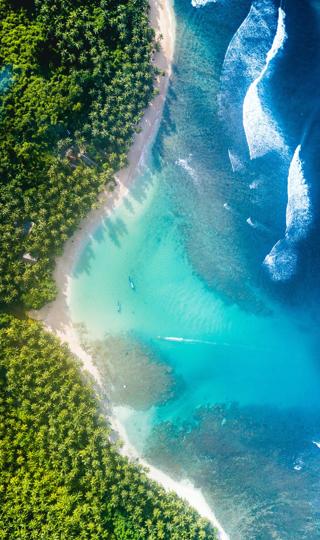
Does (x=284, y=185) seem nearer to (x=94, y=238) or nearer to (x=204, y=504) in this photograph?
(x=94, y=238)

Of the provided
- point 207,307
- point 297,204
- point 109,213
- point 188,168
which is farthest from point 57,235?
point 297,204

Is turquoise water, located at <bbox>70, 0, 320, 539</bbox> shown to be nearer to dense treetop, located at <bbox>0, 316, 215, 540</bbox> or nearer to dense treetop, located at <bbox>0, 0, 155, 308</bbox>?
dense treetop, located at <bbox>0, 0, 155, 308</bbox>

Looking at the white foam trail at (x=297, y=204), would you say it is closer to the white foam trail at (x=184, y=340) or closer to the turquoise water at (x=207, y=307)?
the turquoise water at (x=207, y=307)

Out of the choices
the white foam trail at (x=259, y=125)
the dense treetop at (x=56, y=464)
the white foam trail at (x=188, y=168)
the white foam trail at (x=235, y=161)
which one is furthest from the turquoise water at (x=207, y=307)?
the dense treetop at (x=56, y=464)

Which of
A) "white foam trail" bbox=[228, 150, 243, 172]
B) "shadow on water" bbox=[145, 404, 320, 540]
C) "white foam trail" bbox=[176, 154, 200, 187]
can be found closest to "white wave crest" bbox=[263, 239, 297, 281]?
"white foam trail" bbox=[228, 150, 243, 172]

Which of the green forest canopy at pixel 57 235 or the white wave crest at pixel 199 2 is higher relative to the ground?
the white wave crest at pixel 199 2

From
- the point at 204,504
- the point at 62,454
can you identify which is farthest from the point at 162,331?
the point at 204,504
